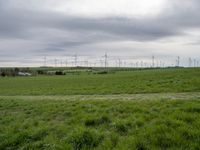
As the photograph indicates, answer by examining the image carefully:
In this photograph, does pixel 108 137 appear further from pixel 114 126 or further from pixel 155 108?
pixel 155 108

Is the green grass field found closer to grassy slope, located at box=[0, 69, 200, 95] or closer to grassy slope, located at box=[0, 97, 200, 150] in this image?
grassy slope, located at box=[0, 97, 200, 150]

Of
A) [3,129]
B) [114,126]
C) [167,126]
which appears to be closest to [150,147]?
[167,126]

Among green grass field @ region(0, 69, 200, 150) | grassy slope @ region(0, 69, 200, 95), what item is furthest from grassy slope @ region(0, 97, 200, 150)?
grassy slope @ region(0, 69, 200, 95)

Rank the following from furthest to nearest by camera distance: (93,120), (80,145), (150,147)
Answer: (93,120) < (80,145) < (150,147)

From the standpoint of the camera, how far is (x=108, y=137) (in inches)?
310

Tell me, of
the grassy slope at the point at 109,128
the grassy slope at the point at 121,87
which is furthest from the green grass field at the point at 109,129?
the grassy slope at the point at 121,87

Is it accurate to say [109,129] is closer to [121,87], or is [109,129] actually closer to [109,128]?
[109,128]

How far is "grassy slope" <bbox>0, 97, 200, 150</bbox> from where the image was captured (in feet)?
23.9

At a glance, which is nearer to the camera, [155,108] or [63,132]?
[63,132]

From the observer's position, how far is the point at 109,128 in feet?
28.9

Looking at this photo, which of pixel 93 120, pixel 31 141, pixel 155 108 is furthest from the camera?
pixel 155 108

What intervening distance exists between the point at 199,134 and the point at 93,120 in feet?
12.9

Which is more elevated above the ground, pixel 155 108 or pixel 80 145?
pixel 155 108

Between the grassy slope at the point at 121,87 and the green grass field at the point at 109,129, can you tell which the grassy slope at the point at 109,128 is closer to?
the green grass field at the point at 109,129
